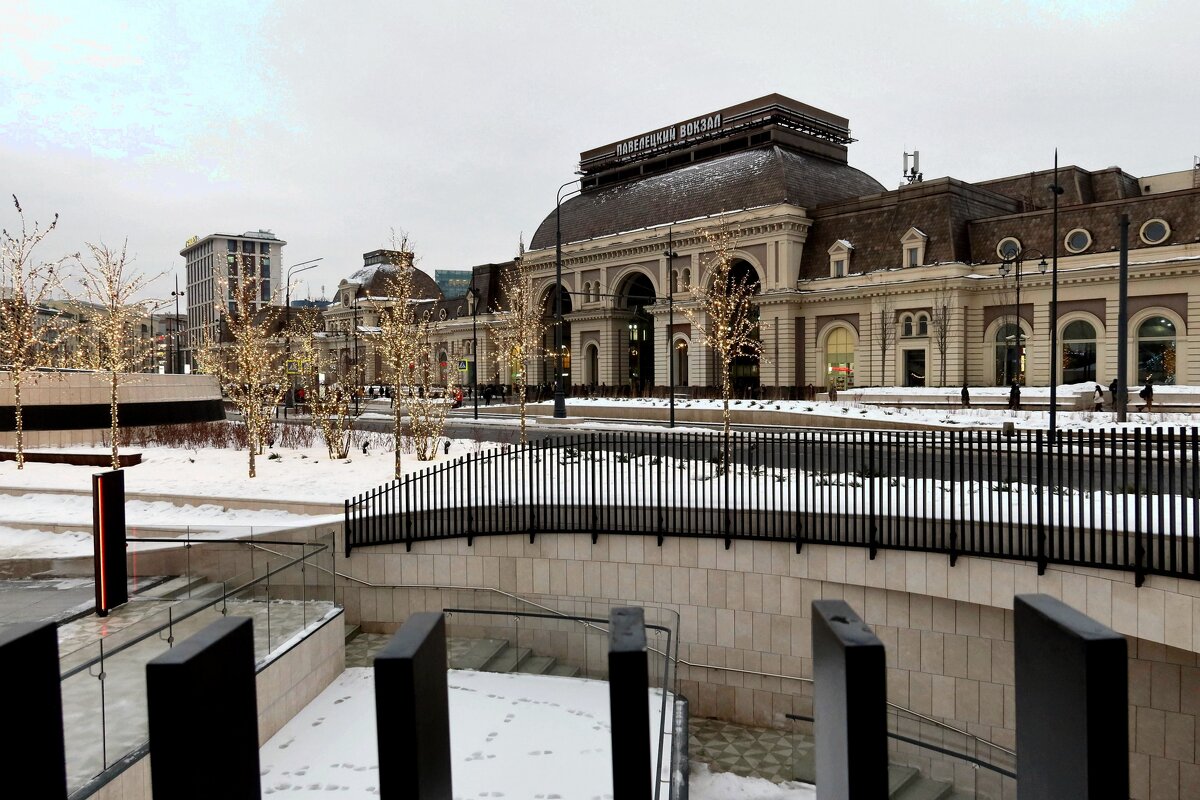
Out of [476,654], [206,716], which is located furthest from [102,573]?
[206,716]

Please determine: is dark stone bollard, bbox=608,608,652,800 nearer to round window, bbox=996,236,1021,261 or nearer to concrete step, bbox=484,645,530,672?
concrete step, bbox=484,645,530,672

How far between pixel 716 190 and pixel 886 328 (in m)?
18.7

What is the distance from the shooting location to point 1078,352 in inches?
1847

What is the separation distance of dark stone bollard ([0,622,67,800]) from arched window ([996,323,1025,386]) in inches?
2112

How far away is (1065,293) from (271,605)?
164 ft

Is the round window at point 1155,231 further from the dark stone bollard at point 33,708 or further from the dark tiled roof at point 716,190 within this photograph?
the dark stone bollard at point 33,708

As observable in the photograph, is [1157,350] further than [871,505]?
Yes

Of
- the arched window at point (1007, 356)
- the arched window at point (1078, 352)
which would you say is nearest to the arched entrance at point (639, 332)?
the arched window at point (1007, 356)

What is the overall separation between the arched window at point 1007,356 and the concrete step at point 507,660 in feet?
149

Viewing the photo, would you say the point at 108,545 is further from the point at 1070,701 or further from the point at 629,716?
the point at 1070,701

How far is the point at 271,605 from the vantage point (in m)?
10.7

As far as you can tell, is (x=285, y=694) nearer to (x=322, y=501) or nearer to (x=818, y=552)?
(x=322, y=501)

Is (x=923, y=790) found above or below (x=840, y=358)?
below

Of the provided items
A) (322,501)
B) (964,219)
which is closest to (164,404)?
(322,501)
